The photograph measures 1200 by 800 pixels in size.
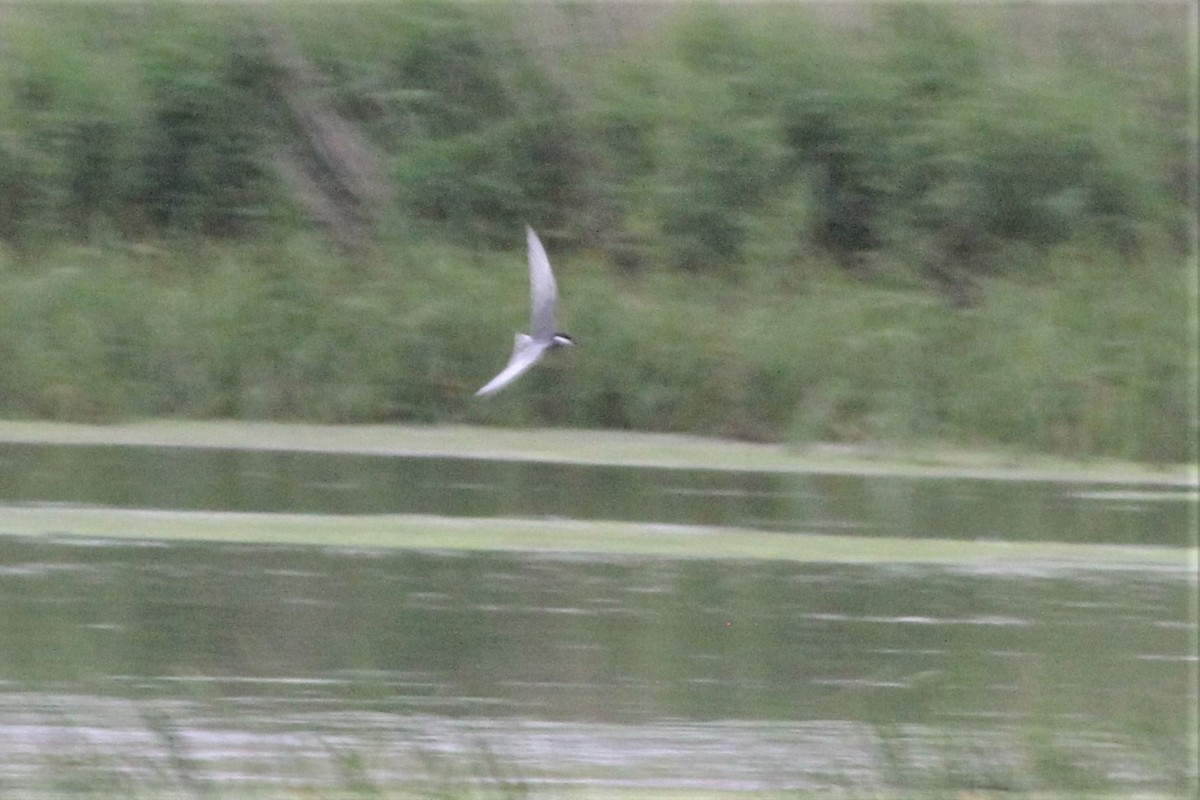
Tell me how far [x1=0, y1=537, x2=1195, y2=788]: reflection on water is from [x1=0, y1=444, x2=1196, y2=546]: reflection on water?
38.8 inches

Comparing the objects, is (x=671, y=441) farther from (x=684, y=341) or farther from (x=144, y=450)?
(x=144, y=450)

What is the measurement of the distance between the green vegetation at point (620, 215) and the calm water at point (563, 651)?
140 centimetres

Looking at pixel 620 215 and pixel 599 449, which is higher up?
pixel 620 215

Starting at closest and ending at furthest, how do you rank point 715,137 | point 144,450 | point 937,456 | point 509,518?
point 509,518
point 144,450
point 937,456
point 715,137

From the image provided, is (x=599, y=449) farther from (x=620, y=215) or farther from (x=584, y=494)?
(x=620, y=215)

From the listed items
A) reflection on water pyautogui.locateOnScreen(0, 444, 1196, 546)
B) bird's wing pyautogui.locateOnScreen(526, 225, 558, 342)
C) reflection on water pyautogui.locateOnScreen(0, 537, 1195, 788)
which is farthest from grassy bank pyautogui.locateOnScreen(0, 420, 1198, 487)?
bird's wing pyautogui.locateOnScreen(526, 225, 558, 342)

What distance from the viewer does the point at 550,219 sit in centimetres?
1471

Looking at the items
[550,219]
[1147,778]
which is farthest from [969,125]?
[1147,778]

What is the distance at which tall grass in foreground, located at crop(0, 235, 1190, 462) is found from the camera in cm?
1233

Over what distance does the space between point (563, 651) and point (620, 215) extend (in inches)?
282

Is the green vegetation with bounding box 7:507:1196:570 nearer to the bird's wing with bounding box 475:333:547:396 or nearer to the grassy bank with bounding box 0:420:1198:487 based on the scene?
the grassy bank with bounding box 0:420:1198:487

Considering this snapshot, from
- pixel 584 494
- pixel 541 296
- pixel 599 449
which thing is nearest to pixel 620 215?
pixel 599 449

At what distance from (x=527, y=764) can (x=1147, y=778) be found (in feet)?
5.04

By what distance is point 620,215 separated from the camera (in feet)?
47.7
